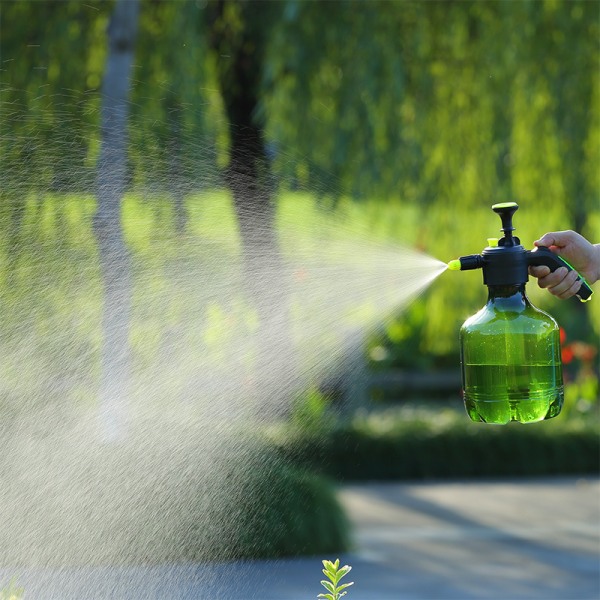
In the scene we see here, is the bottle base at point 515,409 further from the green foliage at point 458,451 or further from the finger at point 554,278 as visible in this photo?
the green foliage at point 458,451

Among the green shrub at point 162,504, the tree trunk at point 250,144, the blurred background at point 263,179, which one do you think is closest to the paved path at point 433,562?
the green shrub at point 162,504

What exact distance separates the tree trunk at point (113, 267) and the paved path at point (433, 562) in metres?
0.65

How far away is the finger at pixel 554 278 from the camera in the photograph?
251 cm

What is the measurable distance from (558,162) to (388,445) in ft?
9.56

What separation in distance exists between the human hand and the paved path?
2.05 meters

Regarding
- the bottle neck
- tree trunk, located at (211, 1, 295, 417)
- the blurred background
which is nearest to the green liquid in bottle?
the bottle neck

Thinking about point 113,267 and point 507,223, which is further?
point 113,267

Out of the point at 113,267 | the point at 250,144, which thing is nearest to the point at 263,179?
the point at 250,144

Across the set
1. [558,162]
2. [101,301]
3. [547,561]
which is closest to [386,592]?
[547,561]

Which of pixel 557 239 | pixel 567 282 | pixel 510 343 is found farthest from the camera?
pixel 557 239

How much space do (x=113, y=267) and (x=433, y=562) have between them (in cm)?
249

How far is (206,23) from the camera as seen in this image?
686cm

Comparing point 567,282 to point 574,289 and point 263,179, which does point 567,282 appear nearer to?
point 574,289

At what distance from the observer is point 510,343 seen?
2416 millimetres
